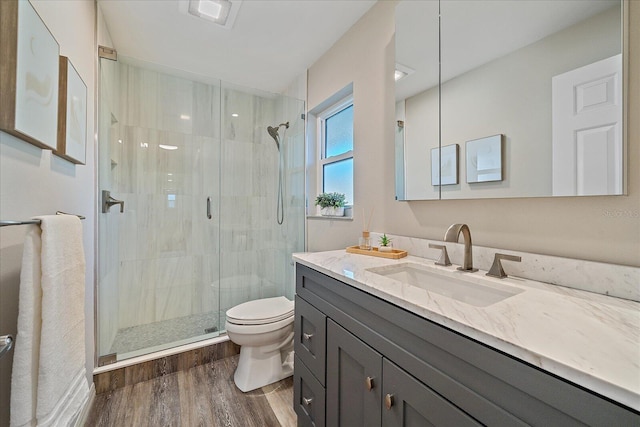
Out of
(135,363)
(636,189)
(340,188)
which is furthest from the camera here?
(340,188)

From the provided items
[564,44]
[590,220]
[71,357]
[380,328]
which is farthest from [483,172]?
[71,357]

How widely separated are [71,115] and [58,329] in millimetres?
948

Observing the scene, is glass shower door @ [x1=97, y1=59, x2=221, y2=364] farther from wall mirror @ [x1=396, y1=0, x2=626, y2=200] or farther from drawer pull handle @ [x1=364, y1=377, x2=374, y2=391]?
wall mirror @ [x1=396, y1=0, x2=626, y2=200]

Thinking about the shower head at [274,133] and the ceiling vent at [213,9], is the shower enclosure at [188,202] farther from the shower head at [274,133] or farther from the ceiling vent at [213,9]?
the ceiling vent at [213,9]

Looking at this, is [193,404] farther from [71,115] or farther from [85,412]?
[71,115]

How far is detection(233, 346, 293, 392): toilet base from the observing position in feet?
5.62

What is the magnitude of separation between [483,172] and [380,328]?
80 cm

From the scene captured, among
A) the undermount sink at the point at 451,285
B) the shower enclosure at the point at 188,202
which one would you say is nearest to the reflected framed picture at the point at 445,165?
the undermount sink at the point at 451,285

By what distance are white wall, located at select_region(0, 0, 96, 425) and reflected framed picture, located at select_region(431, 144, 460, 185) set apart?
61.9 inches

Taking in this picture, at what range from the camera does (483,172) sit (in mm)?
1137

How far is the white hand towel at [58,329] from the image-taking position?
0.68 meters

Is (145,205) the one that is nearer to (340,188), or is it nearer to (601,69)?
(340,188)

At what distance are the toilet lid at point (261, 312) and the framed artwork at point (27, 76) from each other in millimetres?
1295

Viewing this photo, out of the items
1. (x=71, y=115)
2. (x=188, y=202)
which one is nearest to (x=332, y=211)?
(x=188, y=202)
